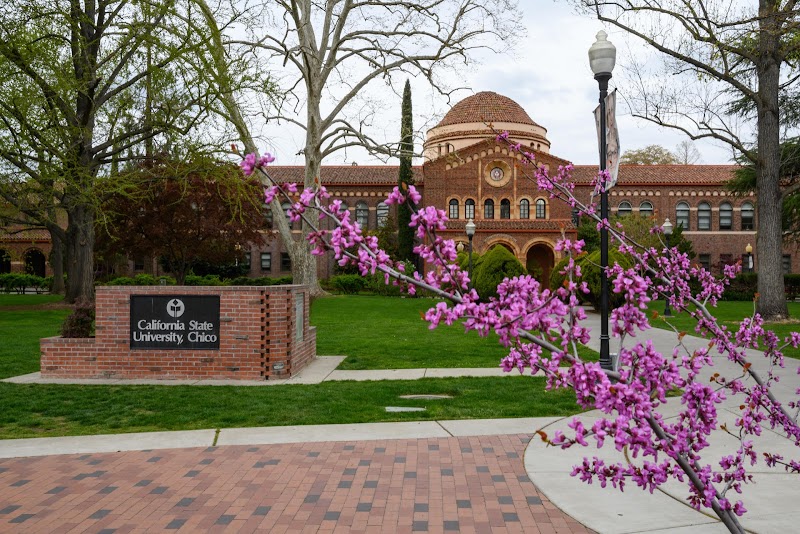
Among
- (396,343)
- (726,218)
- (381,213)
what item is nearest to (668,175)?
(726,218)

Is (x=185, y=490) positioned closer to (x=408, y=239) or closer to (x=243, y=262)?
(x=408, y=239)

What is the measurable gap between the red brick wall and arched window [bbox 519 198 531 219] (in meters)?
38.1

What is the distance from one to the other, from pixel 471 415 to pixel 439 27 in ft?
81.5

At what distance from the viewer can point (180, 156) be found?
21.4m

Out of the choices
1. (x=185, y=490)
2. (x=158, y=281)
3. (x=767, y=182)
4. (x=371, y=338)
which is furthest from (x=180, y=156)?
(x=158, y=281)

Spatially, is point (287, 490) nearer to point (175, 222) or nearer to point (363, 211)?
point (175, 222)

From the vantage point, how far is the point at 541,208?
4759 cm

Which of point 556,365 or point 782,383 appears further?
point 782,383

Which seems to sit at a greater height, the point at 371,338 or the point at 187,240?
the point at 187,240

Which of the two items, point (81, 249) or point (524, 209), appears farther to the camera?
point (524, 209)

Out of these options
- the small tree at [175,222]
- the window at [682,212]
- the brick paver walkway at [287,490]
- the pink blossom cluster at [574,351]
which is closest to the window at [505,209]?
the window at [682,212]

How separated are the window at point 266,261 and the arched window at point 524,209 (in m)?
20.6

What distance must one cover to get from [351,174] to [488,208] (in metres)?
12.4

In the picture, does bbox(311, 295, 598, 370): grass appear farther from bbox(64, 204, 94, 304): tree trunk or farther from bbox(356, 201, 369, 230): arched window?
bbox(356, 201, 369, 230): arched window
